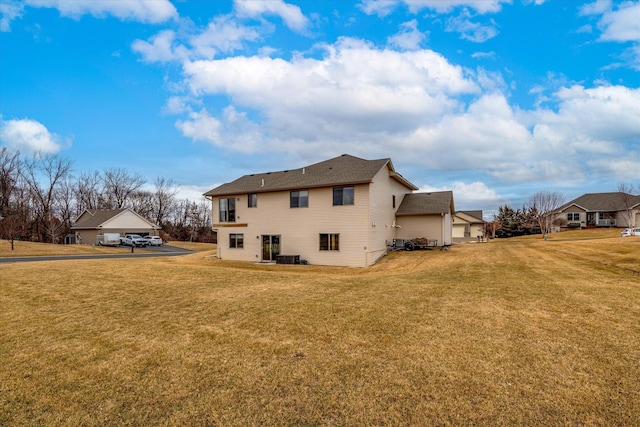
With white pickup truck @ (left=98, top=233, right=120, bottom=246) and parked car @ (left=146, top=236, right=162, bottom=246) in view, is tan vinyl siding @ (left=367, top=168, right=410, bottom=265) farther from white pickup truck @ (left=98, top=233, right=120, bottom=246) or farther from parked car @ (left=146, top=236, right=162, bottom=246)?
white pickup truck @ (left=98, top=233, right=120, bottom=246)

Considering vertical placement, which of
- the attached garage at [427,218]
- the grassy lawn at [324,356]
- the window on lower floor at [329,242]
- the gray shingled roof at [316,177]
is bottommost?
the grassy lawn at [324,356]

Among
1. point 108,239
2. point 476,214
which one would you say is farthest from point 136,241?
point 476,214

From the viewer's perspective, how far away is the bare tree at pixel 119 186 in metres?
58.4

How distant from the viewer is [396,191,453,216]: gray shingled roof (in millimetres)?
24525

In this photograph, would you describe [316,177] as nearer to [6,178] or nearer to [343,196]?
[343,196]

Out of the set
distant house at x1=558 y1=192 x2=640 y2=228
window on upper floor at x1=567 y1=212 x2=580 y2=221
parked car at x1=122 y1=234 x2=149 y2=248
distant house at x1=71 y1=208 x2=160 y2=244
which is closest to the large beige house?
parked car at x1=122 y1=234 x2=149 y2=248

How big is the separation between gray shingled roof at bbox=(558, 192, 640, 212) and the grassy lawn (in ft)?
163

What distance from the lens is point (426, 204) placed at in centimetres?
2558

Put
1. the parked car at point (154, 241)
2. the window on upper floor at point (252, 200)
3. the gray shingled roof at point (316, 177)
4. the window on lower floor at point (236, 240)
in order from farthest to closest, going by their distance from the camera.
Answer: the parked car at point (154, 241)
the window on lower floor at point (236, 240)
the window on upper floor at point (252, 200)
the gray shingled roof at point (316, 177)

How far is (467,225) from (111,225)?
51499mm

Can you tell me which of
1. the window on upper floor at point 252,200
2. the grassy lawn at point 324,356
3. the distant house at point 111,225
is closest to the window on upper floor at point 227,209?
the window on upper floor at point 252,200

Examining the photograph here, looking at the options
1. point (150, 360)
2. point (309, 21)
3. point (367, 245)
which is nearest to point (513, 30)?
point (309, 21)

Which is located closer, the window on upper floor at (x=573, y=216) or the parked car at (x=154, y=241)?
the parked car at (x=154, y=241)

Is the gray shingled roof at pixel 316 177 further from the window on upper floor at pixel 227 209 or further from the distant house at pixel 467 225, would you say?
the distant house at pixel 467 225
